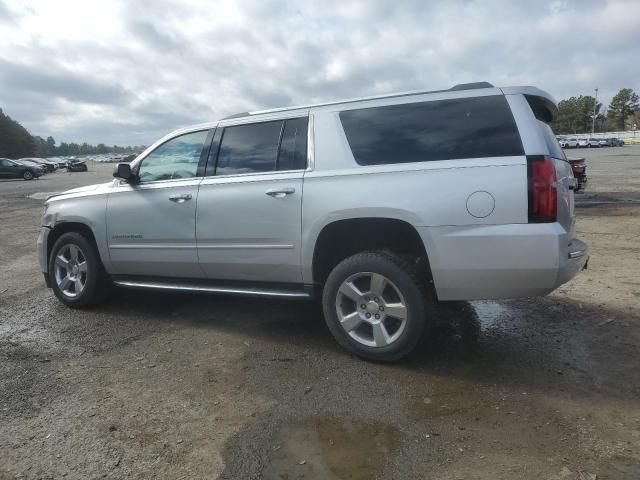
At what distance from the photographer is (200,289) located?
4.55m

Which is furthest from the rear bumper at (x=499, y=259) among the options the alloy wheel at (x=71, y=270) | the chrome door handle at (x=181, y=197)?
the alloy wheel at (x=71, y=270)

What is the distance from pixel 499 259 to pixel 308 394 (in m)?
1.55

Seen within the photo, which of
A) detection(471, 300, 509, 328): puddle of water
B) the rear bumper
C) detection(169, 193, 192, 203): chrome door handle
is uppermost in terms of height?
detection(169, 193, 192, 203): chrome door handle

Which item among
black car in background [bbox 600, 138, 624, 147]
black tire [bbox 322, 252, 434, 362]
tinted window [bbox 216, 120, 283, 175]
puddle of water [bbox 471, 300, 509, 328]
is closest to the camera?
black tire [bbox 322, 252, 434, 362]

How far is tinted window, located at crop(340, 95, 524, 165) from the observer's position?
3.36 metres

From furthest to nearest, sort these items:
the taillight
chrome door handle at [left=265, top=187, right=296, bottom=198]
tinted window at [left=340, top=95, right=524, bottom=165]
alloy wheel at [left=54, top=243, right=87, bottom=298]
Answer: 1. alloy wheel at [left=54, top=243, right=87, bottom=298]
2. chrome door handle at [left=265, top=187, right=296, bottom=198]
3. tinted window at [left=340, top=95, right=524, bottom=165]
4. the taillight

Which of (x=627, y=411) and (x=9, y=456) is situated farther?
(x=627, y=411)

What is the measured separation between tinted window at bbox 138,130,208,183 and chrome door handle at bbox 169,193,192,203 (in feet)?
0.70

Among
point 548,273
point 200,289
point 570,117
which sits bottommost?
point 200,289

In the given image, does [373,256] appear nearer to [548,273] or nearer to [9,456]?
[548,273]

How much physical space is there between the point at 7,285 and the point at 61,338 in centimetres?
258

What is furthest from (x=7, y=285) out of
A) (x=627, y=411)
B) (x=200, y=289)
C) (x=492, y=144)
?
(x=627, y=411)

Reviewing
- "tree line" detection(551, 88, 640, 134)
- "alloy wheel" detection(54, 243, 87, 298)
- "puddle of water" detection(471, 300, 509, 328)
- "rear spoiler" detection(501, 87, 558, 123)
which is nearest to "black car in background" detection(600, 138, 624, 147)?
"tree line" detection(551, 88, 640, 134)

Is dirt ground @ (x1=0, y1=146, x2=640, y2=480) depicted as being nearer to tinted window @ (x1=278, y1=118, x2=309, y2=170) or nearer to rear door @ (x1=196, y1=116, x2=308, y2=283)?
rear door @ (x1=196, y1=116, x2=308, y2=283)
